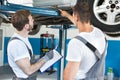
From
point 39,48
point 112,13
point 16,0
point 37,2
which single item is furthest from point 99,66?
point 39,48

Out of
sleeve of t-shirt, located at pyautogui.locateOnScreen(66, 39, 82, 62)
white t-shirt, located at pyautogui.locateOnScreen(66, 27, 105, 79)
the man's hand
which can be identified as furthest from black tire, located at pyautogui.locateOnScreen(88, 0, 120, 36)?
sleeve of t-shirt, located at pyautogui.locateOnScreen(66, 39, 82, 62)

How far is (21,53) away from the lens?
2201 mm

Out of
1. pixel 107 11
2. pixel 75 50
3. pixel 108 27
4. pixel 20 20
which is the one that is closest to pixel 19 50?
pixel 20 20

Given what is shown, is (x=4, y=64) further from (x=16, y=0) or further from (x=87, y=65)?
(x=87, y=65)

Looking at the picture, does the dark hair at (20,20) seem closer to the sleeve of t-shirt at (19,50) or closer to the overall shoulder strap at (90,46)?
the sleeve of t-shirt at (19,50)

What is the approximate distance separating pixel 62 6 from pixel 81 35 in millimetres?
1222

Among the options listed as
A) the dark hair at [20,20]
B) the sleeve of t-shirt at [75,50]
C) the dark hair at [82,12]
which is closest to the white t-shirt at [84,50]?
the sleeve of t-shirt at [75,50]

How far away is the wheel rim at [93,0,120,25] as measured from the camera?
2.95m

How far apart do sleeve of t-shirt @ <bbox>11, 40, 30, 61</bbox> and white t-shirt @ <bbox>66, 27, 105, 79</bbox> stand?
0.48 m

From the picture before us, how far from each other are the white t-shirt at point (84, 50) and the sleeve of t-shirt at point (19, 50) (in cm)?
48

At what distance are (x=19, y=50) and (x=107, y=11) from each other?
4.08 ft

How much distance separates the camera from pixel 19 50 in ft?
7.22

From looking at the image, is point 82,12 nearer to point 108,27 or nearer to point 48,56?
point 48,56

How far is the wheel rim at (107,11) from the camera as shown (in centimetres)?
295
